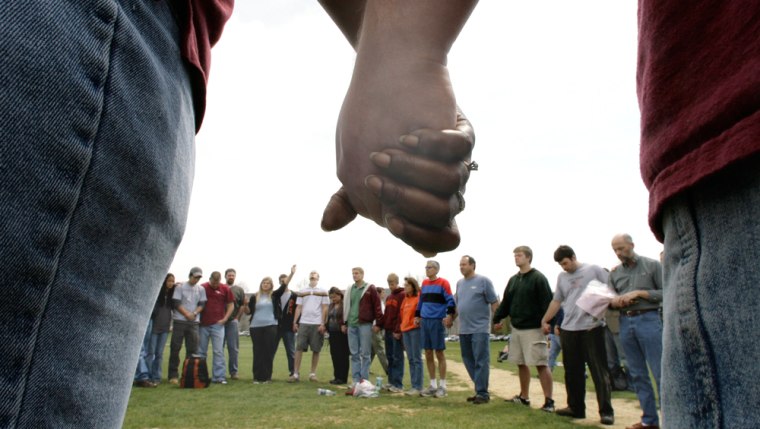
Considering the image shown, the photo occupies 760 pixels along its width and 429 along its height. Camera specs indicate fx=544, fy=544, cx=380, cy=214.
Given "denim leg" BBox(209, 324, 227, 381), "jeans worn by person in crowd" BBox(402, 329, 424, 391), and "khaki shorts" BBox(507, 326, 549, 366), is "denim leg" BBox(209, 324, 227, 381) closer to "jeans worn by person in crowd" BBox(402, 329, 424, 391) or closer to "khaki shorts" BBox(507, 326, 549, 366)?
"jeans worn by person in crowd" BBox(402, 329, 424, 391)

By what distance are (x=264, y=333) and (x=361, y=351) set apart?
2.61m

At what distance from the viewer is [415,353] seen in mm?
8969

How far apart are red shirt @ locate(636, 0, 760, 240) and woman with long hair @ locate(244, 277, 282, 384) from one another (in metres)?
10.9

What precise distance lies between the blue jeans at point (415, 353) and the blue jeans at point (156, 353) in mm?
4477

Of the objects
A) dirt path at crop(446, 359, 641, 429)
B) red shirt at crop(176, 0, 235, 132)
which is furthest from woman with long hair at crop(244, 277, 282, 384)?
red shirt at crop(176, 0, 235, 132)

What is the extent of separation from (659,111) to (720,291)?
0.93 feet

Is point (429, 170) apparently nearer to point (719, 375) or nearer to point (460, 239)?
point (460, 239)

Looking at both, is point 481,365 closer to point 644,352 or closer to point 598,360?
point 598,360

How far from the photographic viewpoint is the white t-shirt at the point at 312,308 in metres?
11.4

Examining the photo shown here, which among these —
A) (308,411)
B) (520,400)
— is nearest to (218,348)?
(308,411)

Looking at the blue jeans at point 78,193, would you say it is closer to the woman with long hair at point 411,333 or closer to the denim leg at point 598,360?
the denim leg at point 598,360

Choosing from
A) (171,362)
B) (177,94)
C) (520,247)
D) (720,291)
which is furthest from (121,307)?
(171,362)

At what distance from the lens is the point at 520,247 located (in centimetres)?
748

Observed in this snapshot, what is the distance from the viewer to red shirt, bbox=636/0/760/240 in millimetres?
669
